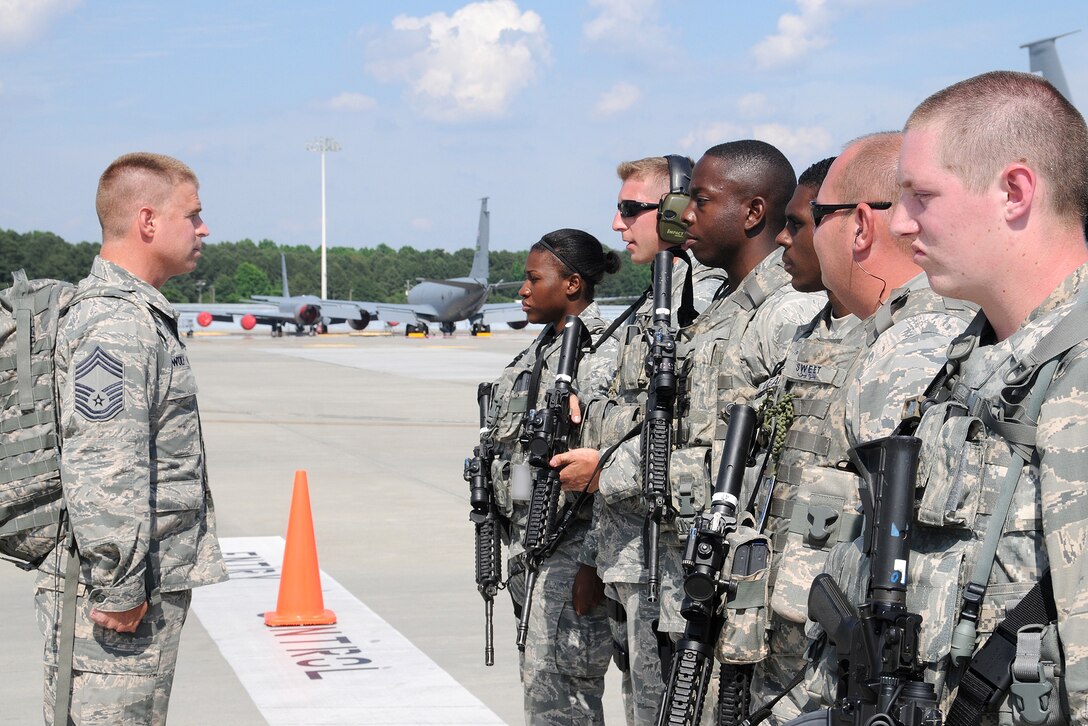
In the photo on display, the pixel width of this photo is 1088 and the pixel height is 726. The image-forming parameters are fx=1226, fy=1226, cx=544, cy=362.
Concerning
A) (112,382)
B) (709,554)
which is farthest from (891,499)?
(112,382)

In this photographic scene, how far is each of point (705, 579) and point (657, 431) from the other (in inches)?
39.5

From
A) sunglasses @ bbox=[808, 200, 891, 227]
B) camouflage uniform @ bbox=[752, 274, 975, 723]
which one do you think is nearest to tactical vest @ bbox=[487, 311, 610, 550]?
camouflage uniform @ bbox=[752, 274, 975, 723]

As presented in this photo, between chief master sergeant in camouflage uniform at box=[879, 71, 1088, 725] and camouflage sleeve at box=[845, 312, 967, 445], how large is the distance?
15.2 inches

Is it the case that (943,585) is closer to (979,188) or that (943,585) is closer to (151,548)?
(979,188)

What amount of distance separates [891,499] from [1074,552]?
0.30 metres

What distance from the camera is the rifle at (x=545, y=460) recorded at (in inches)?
174

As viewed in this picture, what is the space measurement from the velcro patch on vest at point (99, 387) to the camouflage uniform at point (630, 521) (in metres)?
1.56

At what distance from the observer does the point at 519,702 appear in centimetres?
563

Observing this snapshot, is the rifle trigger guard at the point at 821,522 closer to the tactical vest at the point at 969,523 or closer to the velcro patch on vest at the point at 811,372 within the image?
the velcro patch on vest at the point at 811,372

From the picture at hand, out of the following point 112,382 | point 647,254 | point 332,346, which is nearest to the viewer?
point 112,382

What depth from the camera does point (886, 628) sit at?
1808 millimetres

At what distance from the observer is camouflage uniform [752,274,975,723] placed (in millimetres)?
2400

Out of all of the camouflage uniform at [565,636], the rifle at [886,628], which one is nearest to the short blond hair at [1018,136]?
the rifle at [886,628]

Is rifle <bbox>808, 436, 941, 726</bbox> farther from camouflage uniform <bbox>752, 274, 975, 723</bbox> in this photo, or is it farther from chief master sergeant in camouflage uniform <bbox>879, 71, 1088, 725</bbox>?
camouflage uniform <bbox>752, 274, 975, 723</bbox>
